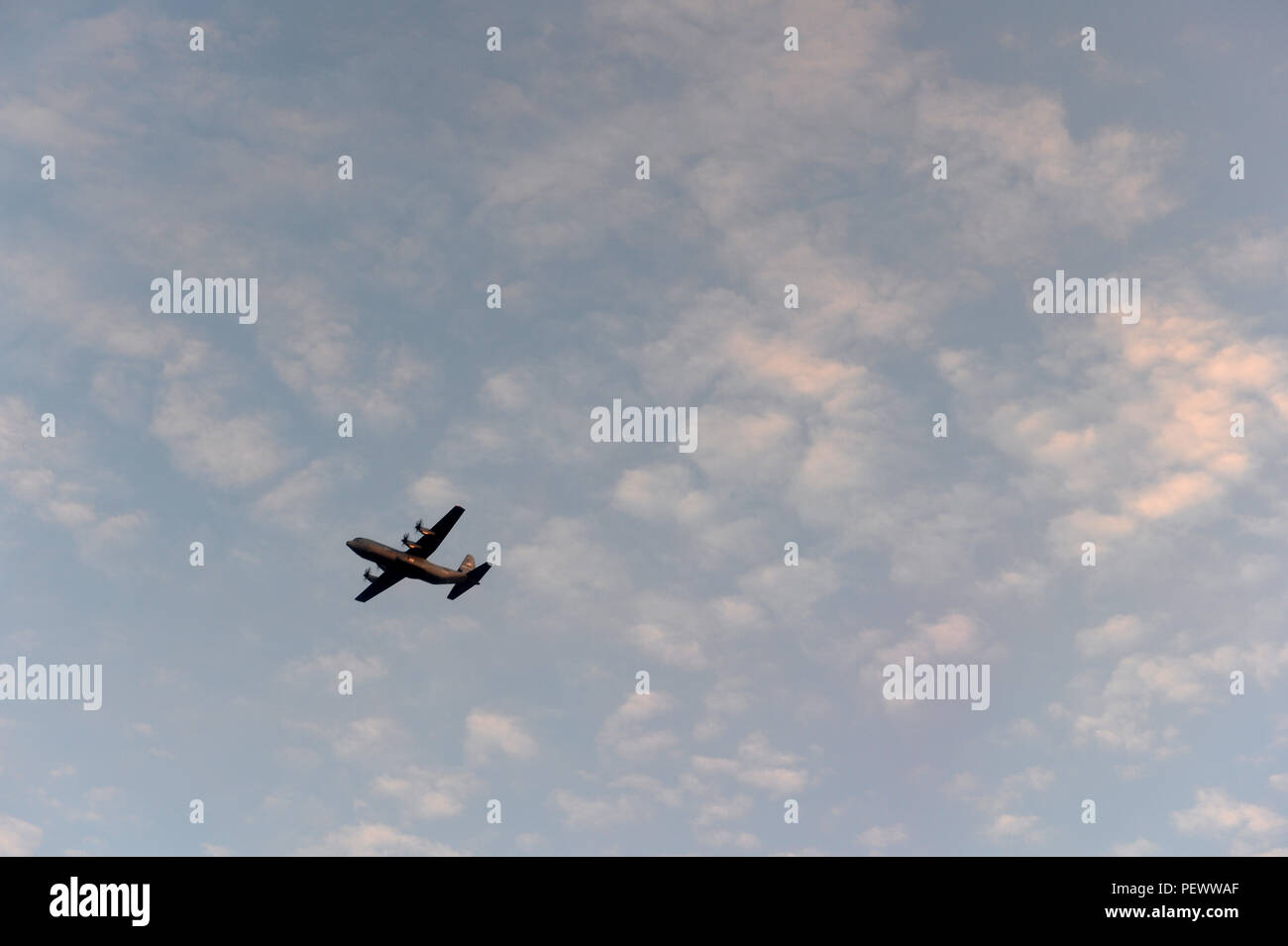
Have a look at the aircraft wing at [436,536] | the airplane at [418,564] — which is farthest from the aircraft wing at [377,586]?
the aircraft wing at [436,536]

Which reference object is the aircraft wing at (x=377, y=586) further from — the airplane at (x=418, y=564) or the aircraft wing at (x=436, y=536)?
the aircraft wing at (x=436, y=536)

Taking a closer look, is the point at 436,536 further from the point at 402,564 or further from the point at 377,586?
the point at 377,586

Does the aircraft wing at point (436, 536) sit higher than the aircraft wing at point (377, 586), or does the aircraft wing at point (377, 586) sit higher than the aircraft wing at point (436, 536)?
the aircraft wing at point (436, 536)

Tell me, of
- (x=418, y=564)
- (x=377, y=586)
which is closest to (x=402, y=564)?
(x=418, y=564)
